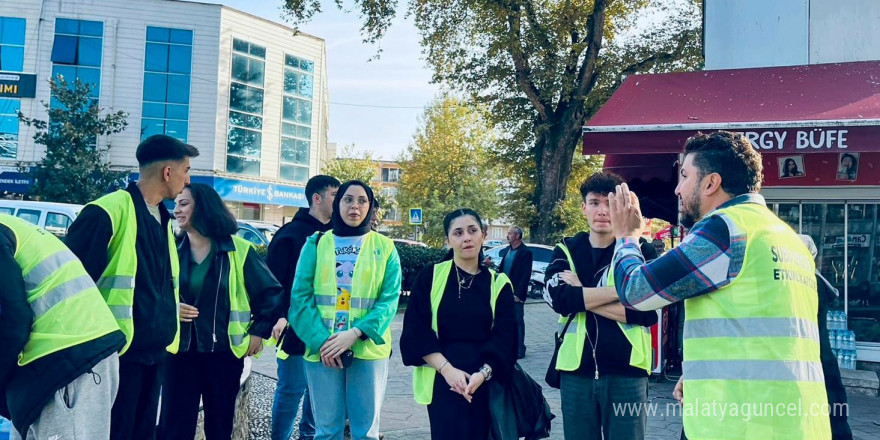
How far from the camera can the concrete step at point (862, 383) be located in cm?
750

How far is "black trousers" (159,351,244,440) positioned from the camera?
4.02 m

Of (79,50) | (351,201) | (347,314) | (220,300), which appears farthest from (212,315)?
(79,50)

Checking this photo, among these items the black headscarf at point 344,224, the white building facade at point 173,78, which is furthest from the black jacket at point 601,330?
the white building facade at point 173,78

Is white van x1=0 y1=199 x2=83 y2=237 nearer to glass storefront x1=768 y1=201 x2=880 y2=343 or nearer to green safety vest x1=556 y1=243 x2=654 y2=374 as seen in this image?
green safety vest x1=556 y1=243 x2=654 y2=374

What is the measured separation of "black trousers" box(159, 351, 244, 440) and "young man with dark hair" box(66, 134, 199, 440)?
0.67m

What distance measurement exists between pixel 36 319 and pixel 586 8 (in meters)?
16.4

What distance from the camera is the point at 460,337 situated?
3727mm

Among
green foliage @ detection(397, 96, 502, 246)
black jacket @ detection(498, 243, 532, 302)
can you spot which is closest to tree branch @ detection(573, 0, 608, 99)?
black jacket @ detection(498, 243, 532, 302)

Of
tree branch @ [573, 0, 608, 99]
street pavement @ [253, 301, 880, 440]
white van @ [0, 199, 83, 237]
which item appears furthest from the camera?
tree branch @ [573, 0, 608, 99]

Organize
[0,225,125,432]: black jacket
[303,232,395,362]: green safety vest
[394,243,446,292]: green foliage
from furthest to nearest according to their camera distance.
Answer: [394,243,446,292]: green foliage < [303,232,395,362]: green safety vest < [0,225,125,432]: black jacket

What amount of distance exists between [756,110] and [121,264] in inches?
244

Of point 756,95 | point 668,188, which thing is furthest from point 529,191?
point 756,95

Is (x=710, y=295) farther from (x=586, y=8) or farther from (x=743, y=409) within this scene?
(x=586, y=8)

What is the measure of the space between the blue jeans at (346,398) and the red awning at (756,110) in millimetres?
3871
